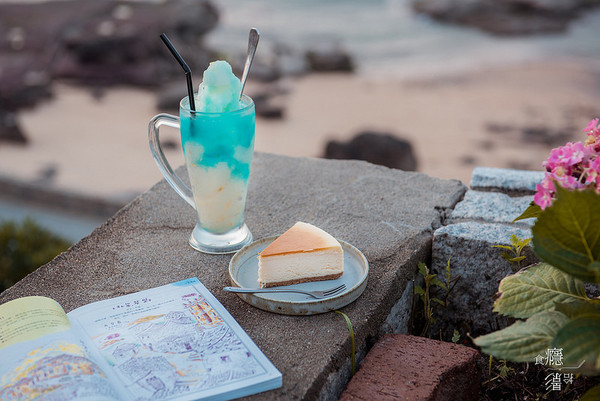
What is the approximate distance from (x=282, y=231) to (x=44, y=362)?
0.75 metres

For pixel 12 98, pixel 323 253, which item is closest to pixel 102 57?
pixel 12 98

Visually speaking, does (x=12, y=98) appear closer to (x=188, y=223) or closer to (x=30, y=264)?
(x=30, y=264)

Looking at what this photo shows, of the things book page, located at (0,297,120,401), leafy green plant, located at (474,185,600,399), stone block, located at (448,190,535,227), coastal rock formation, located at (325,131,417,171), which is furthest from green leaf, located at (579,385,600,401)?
coastal rock formation, located at (325,131,417,171)

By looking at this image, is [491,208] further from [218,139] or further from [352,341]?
[218,139]

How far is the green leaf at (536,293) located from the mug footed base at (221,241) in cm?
66

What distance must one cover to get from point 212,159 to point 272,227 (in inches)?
13.5

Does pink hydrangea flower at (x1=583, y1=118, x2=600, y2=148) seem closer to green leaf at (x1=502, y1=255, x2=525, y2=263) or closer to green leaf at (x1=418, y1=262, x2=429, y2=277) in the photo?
green leaf at (x1=502, y1=255, x2=525, y2=263)

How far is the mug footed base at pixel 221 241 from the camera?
155 centimetres

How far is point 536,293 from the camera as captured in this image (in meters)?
1.19

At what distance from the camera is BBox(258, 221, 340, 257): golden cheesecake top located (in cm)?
133

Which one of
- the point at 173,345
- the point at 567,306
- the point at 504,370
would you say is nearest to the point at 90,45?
the point at 173,345

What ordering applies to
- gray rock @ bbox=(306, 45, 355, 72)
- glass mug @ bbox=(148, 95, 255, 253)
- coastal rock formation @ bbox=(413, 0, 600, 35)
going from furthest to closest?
coastal rock formation @ bbox=(413, 0, 600, 35) < gray rock @ bbox=(306, 45, 355, 72) < glass mug @ bbox=(148, 95, 255, 253)

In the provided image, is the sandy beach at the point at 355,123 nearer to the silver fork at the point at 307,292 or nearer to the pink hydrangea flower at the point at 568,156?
the silver fork at the point at 307,292

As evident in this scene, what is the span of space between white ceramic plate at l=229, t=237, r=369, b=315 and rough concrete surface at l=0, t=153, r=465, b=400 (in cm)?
2
